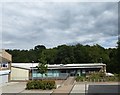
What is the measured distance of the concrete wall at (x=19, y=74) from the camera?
194 feet

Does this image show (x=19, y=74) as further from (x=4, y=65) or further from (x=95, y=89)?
(x=95, y=89)

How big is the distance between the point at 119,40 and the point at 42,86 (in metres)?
21.3

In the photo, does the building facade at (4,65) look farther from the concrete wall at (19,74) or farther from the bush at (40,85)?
the bush at (40,85)

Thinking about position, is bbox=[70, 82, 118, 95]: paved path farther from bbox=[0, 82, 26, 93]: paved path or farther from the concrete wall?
the concrete wall

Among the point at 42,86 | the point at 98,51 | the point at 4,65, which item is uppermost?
the point at 98,51

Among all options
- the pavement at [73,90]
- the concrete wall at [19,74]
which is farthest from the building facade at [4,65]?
the pavement at [73,90]

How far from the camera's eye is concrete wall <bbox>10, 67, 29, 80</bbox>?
59.2m

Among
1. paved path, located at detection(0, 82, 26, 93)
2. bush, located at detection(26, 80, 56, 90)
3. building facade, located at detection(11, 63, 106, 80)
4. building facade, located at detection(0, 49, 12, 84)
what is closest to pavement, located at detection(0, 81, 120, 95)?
paved path, located at detection(0, 82, 26, 93)

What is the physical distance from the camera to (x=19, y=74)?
60.7m

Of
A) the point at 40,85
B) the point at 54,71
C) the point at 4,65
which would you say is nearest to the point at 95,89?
the point at 40,85

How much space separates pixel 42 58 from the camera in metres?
43.0

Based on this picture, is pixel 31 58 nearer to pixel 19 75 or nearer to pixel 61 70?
pixel 61 70

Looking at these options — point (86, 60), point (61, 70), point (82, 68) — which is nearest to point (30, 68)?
point (61, 70)

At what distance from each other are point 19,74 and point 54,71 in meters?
10.5
